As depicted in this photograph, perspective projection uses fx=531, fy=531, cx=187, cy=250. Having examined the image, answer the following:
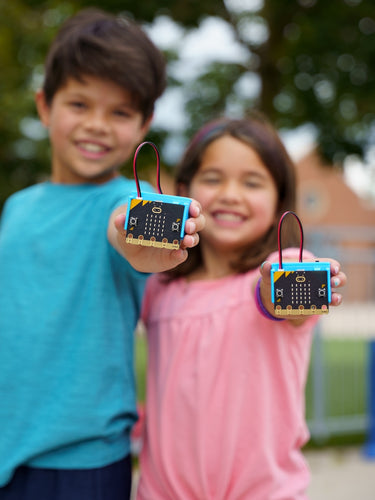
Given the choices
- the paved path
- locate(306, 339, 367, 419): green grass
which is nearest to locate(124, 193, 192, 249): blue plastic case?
the paved path

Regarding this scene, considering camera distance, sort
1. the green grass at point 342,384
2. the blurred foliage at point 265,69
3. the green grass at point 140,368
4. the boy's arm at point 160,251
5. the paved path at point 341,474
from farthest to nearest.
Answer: the green grass at point 140,368, the green grass at point 342,384, the blurred foliage at point 265,69, the paved path at point 341,474, the boy's arm at point 160,251

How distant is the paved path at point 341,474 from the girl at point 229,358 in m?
2.37

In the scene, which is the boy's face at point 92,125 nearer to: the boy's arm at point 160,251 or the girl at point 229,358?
the girl at point 229,358

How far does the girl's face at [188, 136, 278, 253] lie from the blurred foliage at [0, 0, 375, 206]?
3501mm

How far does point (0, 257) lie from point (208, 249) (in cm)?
70

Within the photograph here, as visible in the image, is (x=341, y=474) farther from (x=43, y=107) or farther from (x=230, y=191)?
(x=43, y=107)

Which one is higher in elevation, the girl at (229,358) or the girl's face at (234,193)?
the girl's face at (234,193)

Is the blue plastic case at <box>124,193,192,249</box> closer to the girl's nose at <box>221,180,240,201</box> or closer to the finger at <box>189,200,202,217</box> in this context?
the finger at <box>189,200,202,217</box>

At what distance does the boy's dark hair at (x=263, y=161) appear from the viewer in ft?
5.90

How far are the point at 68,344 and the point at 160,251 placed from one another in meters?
0.54

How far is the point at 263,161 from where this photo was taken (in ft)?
5.88

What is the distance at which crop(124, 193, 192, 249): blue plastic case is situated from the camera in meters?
1.12

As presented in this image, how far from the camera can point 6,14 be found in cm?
676

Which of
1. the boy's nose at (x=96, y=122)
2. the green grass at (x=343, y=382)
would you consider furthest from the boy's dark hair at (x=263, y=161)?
the green grass at (x=343, y=382)
